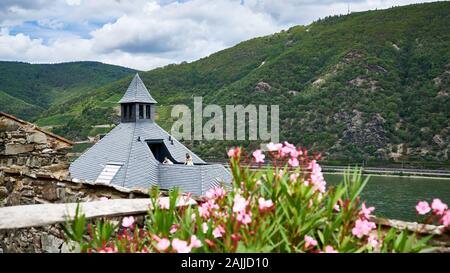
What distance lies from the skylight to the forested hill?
86.9 ft

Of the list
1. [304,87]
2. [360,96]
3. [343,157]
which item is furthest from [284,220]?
[304,87]

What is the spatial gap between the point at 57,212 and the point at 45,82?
12377cm

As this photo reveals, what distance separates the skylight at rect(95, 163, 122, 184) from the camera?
22716mm

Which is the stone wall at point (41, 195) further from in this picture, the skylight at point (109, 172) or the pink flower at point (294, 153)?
the skylight at point (109, 172)

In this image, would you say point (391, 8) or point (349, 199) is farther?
point (391, 8)

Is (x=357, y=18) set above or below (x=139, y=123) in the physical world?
above

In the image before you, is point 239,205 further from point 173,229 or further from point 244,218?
point 173,229

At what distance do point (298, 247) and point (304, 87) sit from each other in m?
57.8

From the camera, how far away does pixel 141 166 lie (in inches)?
931

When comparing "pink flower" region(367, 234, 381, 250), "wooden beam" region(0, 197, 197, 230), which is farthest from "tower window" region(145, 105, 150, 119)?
"pink flower" region(367, 234, 381, 250)

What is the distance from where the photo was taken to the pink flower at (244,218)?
204 cm

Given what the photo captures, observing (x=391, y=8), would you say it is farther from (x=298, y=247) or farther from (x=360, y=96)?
(x=298, y=247)

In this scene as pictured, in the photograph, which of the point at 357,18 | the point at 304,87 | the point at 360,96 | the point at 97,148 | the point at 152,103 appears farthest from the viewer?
the point at 357,18
